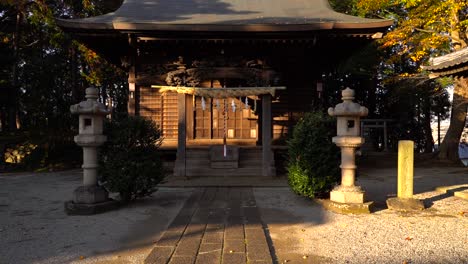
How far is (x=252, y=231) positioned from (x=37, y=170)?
42.3 ft

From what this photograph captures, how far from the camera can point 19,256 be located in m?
4.16

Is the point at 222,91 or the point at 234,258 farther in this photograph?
the point at 222,91

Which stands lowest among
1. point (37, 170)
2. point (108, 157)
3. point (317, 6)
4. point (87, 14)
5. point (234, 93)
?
point (37, 170)

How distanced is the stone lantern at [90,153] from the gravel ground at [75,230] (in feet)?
0.78

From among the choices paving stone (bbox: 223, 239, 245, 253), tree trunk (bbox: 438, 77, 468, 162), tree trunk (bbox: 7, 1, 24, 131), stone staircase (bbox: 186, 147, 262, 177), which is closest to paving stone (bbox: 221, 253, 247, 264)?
paving stone (bbox: 223, 239, 245, 253)

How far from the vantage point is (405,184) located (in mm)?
6484

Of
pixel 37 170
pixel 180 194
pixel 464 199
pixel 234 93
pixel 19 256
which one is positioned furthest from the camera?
pixel 37 170

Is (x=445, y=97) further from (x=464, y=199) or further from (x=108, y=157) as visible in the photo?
(x=108, y=157)

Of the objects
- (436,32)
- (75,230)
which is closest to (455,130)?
(436,32)

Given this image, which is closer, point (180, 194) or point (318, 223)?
point (318, 223)

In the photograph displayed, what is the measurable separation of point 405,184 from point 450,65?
94.7 inches

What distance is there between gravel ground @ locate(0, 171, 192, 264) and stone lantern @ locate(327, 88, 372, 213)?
3.06 m

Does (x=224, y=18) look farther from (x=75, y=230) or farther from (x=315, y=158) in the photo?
(x=75, y=230)

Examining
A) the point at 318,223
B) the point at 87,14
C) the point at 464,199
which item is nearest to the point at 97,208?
the point at 318,223
